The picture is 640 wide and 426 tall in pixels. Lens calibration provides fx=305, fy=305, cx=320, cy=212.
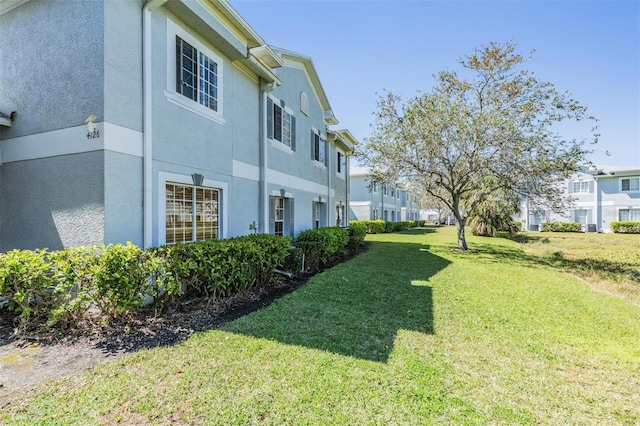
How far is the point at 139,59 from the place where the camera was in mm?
6480

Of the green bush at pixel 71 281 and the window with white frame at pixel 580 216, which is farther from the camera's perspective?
the window with white frame at pixel 580 216

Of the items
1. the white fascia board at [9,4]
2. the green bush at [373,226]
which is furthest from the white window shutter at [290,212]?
the green bush at [373,226]

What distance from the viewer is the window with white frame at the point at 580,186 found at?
36.2 m

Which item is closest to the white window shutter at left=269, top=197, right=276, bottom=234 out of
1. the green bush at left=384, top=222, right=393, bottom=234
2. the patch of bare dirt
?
the patch of bare dirt

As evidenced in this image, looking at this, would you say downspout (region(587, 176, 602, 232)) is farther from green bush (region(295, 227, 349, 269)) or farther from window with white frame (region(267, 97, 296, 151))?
window with white frame (region(267, 97, 296, 151))

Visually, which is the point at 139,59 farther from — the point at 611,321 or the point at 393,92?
the point at 393,92

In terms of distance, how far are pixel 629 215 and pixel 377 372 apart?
4498 centimetres

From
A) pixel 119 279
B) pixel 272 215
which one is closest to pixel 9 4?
pixel 119 279

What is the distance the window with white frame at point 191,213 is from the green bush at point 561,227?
41551 millimetres

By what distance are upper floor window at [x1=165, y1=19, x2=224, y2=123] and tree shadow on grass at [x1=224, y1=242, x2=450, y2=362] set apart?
542 cm

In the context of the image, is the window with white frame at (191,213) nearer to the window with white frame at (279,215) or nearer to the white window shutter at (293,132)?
the window with white frame at (279,215)

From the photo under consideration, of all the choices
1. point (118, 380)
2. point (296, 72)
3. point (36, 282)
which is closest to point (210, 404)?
point (118, 380)

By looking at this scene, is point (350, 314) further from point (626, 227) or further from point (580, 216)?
point (580, 216)

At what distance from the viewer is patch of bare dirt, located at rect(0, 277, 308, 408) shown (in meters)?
3.94
